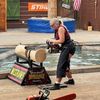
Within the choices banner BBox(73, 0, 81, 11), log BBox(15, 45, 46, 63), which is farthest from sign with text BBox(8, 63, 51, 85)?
banner BBox(73, 0, 81, 11)

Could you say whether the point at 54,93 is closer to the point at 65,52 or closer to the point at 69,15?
the point at 65,52

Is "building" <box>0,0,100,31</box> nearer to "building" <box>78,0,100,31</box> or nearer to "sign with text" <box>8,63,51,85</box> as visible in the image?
"building" <box>78,0,100,31</box>

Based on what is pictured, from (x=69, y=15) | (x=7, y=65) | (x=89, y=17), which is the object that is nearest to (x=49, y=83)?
(x=7, y=65)

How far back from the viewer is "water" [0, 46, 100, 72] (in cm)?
1338

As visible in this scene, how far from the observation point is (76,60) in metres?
15.0

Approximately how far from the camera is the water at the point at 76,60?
13376mm

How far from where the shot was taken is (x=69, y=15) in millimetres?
31781

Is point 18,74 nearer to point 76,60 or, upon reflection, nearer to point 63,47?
point 63,47

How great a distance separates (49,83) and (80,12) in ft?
67.9

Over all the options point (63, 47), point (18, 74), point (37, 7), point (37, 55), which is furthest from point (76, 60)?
point (37, 7)

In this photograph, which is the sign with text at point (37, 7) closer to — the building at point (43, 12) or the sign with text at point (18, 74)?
the building at point (43, 12)

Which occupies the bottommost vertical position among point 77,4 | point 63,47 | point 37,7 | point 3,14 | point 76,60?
point 76,60

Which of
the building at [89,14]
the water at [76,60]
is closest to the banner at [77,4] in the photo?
the building at [89,14]

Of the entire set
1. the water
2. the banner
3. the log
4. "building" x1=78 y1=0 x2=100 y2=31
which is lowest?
the water
